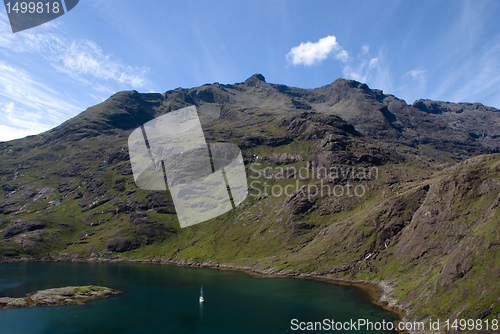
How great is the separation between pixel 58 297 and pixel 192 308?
4189 centimetres

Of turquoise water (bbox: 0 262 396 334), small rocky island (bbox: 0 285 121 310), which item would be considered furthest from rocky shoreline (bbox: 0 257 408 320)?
small rocky island (bbox: 0 285 121 310)

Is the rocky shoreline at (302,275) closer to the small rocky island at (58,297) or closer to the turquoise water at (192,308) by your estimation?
the turquoise water at (192,308)

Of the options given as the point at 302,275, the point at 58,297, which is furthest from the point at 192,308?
the point at 302,275

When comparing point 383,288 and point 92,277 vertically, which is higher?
point 92,277

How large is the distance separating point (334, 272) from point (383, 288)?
2769 centimetres

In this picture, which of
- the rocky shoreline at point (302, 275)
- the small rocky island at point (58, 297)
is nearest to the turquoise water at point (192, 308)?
the rocky shoreline at point (302, 275)

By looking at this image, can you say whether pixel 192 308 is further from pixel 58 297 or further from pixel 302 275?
pixel 302 275

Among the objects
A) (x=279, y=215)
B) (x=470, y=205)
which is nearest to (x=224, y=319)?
(x=470, y=205)

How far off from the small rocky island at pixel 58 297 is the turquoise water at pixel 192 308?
4.40 metres

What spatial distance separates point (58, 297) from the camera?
85062mm

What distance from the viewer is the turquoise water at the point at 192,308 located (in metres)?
64.0

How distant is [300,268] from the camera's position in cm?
12838

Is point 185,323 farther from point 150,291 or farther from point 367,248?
point 367,248

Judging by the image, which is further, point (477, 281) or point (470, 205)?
point (470, 205)
